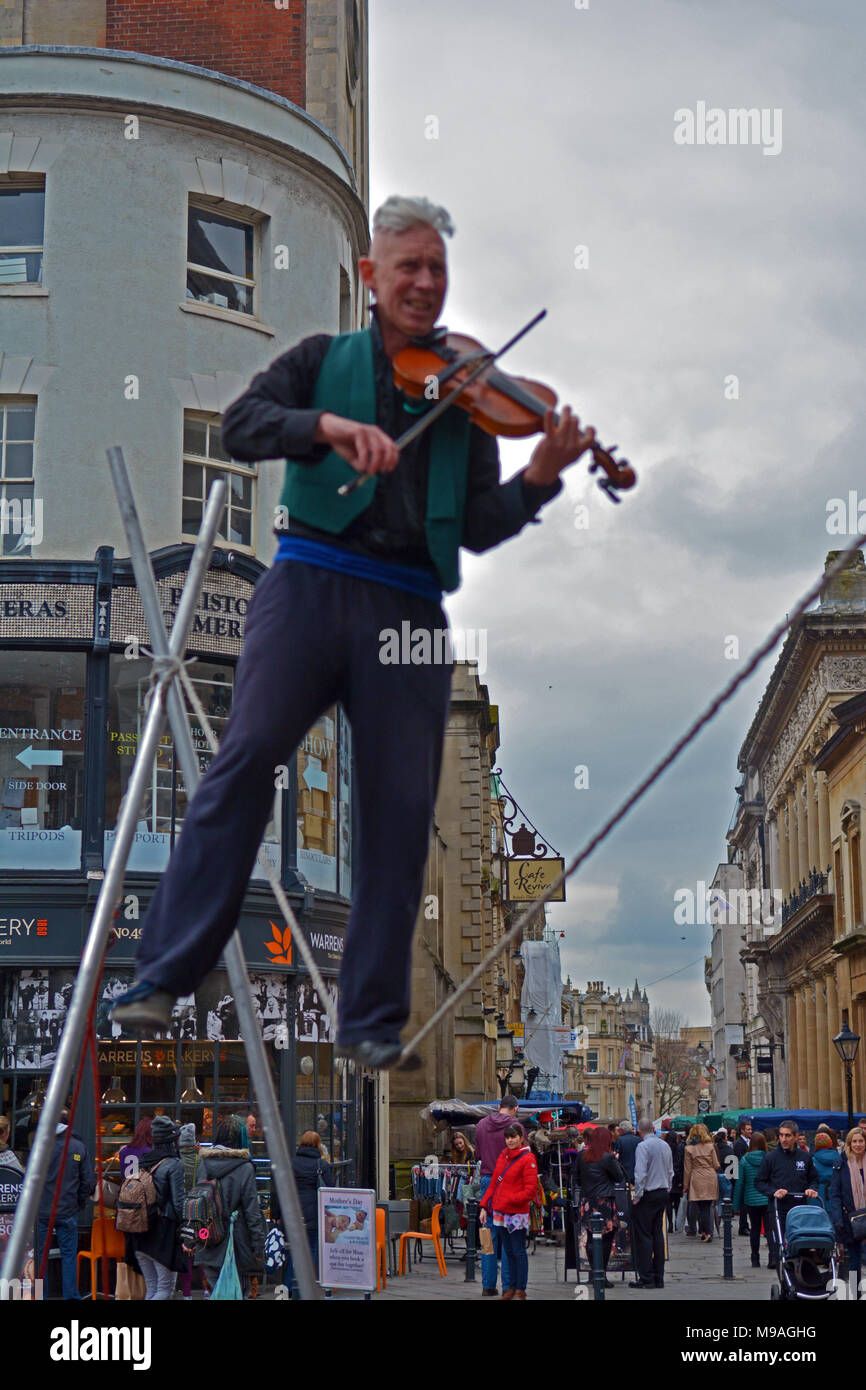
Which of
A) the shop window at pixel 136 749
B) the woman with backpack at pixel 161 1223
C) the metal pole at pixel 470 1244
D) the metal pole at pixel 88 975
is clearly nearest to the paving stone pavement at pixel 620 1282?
the metal pole at pixel 470 1244

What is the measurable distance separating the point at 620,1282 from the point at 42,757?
9781mm

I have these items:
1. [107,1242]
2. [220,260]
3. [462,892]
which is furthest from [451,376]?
[462,892]

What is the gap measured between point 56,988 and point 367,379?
57.9 feet

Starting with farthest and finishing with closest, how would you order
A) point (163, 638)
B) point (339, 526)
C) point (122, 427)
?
point (122, 427)
point (163, 638)
point (339, 526)

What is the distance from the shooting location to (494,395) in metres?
3.94

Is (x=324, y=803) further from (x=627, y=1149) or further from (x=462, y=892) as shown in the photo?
(x=462, y=892)

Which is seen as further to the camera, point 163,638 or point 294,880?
point 294,880

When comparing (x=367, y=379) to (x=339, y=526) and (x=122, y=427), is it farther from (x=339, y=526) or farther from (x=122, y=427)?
(x=122, y=427)

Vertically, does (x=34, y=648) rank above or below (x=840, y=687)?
below

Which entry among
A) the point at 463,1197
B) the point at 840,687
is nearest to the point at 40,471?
the point at 463,1197

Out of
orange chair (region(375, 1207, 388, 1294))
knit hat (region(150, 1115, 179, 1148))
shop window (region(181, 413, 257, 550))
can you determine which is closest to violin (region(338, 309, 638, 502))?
knit hat (region(150, 1115, 179, 1148))

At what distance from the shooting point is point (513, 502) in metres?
4.10

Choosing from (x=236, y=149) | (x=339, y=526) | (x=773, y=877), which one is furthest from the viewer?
A: (x=773, y=877)
